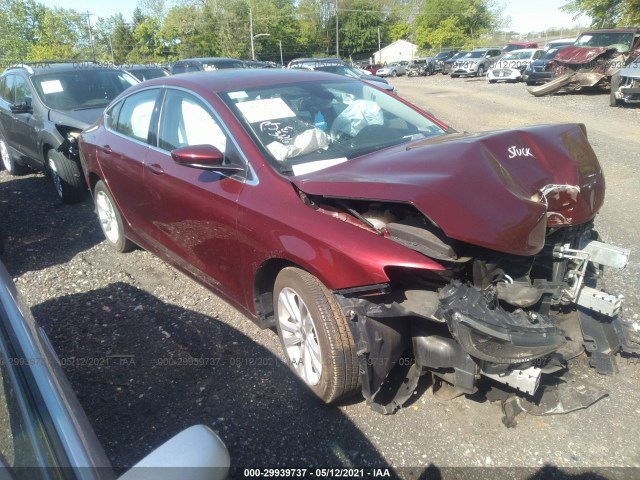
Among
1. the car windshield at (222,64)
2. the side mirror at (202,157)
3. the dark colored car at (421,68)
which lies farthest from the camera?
the dark colored car at (421,68)

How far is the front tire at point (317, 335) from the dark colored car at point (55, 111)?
4671 mm

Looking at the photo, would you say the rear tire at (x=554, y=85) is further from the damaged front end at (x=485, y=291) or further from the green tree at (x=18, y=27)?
the green tree at (x=18, y=27)

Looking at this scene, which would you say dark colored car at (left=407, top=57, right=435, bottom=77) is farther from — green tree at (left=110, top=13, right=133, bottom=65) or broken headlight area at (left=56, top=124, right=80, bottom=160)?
broken headlight area at (left=56, top=124, right=80, bottom=160)

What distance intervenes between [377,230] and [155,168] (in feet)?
6.61

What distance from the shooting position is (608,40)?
16969mm

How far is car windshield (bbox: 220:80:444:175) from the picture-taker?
3.04 metres

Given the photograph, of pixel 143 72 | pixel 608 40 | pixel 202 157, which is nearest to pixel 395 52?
pixel 608 40

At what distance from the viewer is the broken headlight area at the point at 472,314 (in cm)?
215

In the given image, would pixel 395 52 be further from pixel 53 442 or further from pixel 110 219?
pixel 53 442

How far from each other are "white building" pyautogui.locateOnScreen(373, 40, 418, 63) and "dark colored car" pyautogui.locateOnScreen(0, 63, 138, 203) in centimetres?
6553

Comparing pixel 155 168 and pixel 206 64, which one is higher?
pixel 206 64

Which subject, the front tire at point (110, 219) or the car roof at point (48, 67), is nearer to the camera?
the front tire at point (110, 219)

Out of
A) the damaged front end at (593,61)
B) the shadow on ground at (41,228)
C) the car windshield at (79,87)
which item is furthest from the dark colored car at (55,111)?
the damaged front end at (593,61)

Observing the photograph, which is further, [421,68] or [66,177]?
[421,68]
